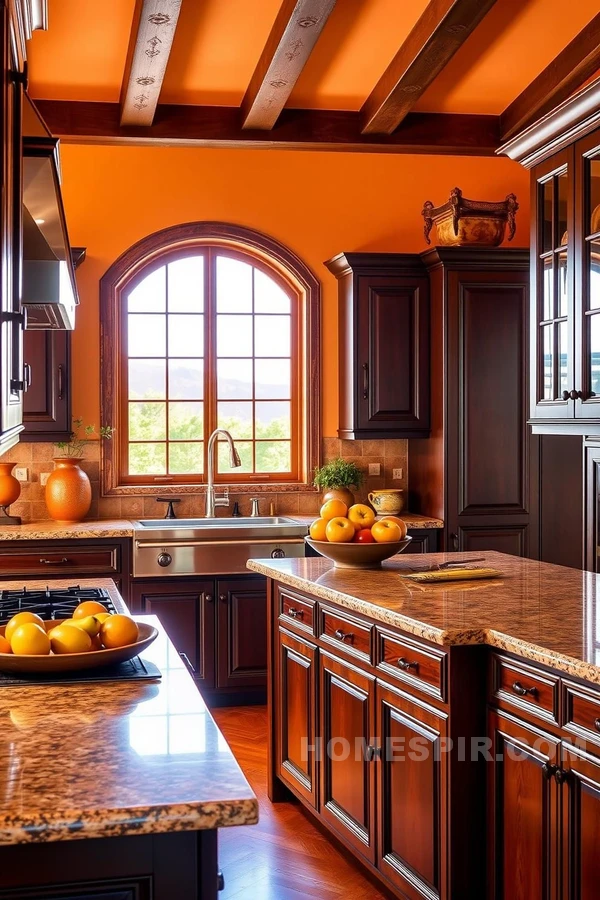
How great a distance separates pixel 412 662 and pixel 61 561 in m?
2.80

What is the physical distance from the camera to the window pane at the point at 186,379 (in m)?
6.09

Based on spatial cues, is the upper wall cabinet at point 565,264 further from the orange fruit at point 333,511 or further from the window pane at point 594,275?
the orange fruit at point 333,511

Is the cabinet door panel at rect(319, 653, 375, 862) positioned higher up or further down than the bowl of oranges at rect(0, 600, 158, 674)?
further down

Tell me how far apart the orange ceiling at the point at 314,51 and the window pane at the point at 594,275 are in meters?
1.66

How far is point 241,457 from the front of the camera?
6.20 metres

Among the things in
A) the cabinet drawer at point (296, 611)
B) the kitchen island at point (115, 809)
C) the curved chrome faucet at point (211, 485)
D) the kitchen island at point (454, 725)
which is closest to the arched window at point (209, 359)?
the curved chrome faucet at point (211, 485)

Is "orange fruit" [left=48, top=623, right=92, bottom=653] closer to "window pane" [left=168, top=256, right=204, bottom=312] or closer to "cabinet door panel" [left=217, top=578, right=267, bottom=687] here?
"cabinet door panel" [left=217, top=578, right=267, bottom=687]

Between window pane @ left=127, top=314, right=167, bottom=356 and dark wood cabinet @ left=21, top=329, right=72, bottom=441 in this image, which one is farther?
window pane @ left=127, top=314, right=167, bottom=356

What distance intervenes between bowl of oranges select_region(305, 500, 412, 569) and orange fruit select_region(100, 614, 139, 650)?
56.8 inches

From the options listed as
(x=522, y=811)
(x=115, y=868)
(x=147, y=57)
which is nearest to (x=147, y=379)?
(x=147, y=57)

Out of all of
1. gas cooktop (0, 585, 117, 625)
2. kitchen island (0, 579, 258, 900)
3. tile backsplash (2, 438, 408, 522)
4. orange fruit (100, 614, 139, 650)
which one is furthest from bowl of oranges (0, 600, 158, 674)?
tile backsplash (2, 438, 408, 522)

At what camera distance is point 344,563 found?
366cm

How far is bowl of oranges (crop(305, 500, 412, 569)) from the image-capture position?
11.6 feet

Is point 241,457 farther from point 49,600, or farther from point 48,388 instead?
point 49,600
